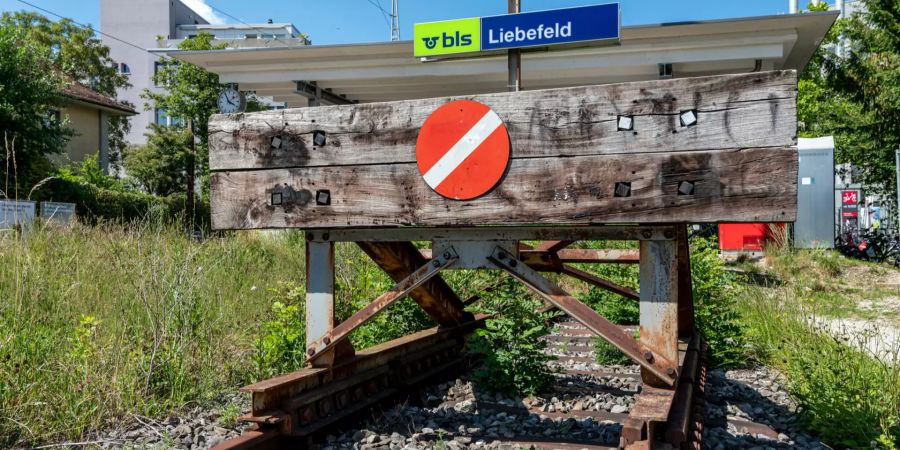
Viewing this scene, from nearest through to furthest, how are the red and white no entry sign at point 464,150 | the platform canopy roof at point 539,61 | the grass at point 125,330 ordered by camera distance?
the red and white no entry sign at point 464,150, the grass at point 125,330, the platform canopy roof at point 539,61

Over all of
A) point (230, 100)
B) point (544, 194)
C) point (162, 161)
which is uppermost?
point (162, 161)

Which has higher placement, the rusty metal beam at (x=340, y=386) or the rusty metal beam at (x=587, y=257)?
the rusty metal beam at (x=587, y=257)

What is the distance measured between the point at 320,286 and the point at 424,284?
115 centimetres

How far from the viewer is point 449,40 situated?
360 cm

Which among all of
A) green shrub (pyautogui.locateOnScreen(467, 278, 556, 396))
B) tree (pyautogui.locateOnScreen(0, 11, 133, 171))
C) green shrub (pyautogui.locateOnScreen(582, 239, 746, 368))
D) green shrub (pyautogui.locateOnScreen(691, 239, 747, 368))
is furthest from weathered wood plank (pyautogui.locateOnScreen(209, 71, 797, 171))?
tree (pyautogui.locateOnScreen(0, 11, 133, 171))

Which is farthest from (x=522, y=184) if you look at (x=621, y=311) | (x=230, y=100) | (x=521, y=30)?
(x=230, y=100)

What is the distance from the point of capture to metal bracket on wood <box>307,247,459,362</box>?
11.7ft

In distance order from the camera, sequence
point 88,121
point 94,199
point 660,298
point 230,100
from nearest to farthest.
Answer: point 660,298 → point 230,100 → point 94,199 → point 88,121

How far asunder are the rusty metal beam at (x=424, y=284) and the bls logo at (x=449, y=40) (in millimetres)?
1251

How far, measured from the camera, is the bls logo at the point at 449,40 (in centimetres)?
355

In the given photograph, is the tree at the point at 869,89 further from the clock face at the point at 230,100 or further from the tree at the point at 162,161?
the tree at the point at 162,161

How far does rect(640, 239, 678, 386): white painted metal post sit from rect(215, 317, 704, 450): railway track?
496 millimetres

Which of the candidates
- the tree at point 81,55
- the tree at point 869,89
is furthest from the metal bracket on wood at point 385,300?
the tree at point 81,55

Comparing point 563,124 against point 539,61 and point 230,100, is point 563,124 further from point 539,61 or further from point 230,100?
point 230,100
